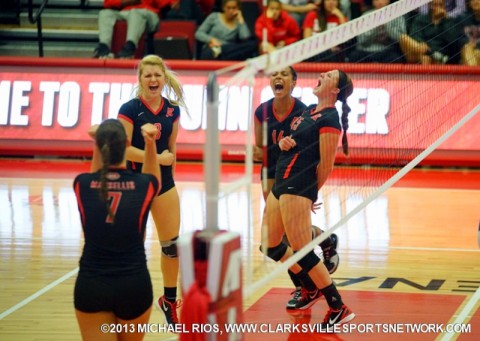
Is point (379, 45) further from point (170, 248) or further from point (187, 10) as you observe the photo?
point (170, 248)

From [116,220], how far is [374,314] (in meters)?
3.17

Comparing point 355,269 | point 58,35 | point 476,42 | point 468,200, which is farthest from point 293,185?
point 58,35

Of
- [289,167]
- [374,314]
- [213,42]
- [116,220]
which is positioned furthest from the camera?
[213,42]

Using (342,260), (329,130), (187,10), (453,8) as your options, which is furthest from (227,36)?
(329,130)

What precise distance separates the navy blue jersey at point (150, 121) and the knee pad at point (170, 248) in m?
0.41

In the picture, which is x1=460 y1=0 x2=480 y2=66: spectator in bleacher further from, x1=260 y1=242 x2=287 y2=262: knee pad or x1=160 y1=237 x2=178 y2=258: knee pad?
x1=160 y1=237 x2=178 y2=258: knee pad

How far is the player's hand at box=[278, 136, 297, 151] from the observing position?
734 centimetres

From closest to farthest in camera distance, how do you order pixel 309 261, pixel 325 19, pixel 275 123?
pixel 309 261 → pixel 275 123 → pixel 325 19

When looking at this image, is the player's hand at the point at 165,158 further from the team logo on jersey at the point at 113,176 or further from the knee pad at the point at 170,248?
the team logo on jersey at the point at 113,176

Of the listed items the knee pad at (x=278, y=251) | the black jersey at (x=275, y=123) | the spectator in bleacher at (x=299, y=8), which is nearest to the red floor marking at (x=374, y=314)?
the knee pad at (x=278, y=251)

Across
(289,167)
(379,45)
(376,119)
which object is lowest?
(376,119)

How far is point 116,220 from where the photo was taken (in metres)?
5.22

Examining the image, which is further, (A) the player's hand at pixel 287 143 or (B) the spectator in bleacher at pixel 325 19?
(B) the spectator in bleacher at pixel 325 19

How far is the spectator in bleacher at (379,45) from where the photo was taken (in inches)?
563
